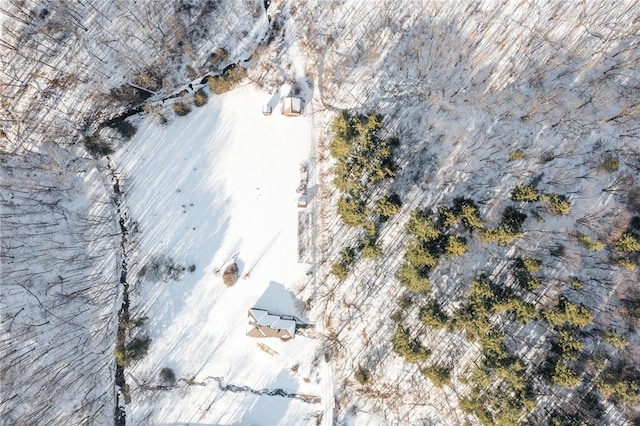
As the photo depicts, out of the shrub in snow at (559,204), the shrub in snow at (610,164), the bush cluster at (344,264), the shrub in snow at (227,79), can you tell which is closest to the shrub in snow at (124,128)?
the shrub in snow at (227,79)

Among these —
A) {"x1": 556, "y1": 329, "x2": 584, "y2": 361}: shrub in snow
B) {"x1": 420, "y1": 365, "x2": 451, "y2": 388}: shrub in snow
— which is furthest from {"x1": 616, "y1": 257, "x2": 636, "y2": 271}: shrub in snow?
{"x1": 420, "y1": 365, "x2": 451, "y2": 388}: shrub in snow

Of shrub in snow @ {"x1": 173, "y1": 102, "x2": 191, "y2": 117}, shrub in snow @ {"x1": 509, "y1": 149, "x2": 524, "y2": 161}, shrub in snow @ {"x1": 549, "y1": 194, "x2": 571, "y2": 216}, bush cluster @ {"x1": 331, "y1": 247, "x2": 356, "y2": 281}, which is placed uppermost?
shrub in snow @ {"x1": 509, "y1": 149, "x2": 524, "y2": 161}

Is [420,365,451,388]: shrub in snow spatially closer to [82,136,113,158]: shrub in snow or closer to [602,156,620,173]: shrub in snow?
[602,156,620,173]: shrub in snow

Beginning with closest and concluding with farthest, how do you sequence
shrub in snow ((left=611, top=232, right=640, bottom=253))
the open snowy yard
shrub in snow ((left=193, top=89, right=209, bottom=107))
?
shrub in snow ((left=611, top=232, right=640, bottom=253))
shrub in snow ((left=193, top=89, right=209, bottom=107))
the open snowy yard

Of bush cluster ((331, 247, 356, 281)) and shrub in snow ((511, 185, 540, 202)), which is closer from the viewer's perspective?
shrub in snow ((511, 185, 540, 202))

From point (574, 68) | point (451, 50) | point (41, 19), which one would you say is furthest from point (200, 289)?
point (574, 68)

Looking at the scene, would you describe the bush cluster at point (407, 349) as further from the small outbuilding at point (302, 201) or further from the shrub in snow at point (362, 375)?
the small outbuilding at point (302, 201)

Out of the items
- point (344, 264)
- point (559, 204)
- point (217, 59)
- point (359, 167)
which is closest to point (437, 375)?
point (344, 264)
